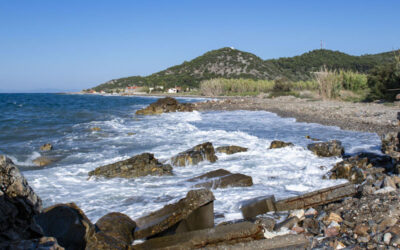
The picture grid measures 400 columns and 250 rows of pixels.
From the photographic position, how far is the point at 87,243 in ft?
9.61

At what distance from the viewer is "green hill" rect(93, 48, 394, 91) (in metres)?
97.9

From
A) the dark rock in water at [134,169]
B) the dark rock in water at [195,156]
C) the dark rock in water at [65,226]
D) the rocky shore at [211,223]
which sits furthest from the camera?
the dark rock in water at [195,156]

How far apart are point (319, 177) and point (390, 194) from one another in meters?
2.34

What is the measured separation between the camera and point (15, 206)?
206 cm

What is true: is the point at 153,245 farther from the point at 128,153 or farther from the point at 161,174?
the point at 128,153

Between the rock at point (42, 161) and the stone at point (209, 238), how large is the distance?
631 cm

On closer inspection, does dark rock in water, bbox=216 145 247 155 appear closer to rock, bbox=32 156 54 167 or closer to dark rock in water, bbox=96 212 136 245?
rock, bbox=32 156 54 167

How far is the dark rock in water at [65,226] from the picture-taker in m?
2.88

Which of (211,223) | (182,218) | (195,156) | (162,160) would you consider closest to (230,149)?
(195,156)

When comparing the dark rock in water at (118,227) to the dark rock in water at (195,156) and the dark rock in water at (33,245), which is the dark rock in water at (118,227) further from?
the dark rock in water at (195,156)

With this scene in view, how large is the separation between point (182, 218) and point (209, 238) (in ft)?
1.75

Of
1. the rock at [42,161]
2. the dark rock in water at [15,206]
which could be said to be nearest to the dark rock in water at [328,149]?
the rock at [42,161]

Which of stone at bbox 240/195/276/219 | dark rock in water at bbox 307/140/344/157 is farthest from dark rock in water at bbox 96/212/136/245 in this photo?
dark rock in water at bbox 307/140/344/157

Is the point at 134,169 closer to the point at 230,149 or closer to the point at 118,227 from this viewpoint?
the point at 230,149
